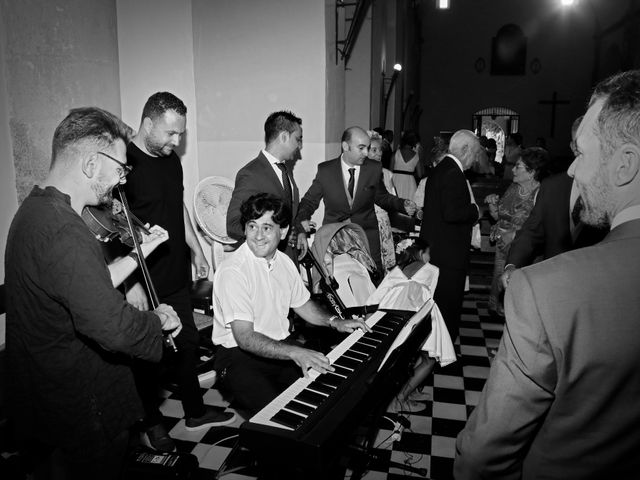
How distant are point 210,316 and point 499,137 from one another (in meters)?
19.8

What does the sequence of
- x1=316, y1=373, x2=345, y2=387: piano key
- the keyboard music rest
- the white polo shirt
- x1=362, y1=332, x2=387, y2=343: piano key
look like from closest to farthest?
the keyboard music rest < x1=316, y1=373, x2=345, y2=387: piano key < the white polo shirt < x1=362, y1=332, x2=387, y2=343: piano key

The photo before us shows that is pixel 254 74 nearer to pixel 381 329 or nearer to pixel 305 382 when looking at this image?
pixel 381 329

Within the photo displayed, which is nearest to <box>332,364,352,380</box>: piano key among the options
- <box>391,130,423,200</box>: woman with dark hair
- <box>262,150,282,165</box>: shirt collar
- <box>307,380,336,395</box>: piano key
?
<box>307,380,336,395</box>: piano key

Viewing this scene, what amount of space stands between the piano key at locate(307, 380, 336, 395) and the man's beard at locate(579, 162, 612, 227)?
1.29 metres

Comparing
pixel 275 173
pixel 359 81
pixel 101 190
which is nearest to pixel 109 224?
pixel 101 190

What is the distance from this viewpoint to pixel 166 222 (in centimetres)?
305

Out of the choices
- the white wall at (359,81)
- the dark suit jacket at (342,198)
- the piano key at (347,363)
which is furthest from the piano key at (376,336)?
the white wall at (359,81)

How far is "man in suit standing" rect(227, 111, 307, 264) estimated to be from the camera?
369cm

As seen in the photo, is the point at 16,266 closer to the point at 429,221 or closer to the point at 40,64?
the point at 40,64

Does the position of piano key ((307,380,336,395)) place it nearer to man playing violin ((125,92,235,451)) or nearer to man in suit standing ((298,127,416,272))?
man playing violin ((125,92,235,451))

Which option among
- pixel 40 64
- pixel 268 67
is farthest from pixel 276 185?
pixel 40 64

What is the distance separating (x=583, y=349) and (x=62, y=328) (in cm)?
169

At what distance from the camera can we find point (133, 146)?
2.97 m

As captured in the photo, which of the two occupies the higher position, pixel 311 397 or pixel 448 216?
pixel 448 216
